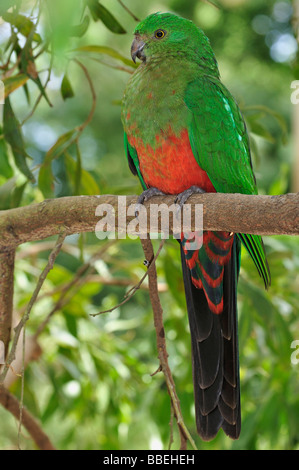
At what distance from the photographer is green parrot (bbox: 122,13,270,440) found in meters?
1.39

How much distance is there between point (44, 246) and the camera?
2322 mm

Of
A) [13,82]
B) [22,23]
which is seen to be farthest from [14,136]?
[22,23]

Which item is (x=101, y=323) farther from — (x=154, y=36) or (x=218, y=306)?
(x=154, y=36)

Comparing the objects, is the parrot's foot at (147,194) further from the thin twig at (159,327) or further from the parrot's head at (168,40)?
the parrot's head at (168,40)

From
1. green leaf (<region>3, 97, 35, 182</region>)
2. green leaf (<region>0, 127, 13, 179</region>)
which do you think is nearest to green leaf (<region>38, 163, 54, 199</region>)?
green leaf (<region>3, 97, 35, 182</region>)

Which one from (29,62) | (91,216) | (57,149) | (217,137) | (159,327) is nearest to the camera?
(91,216)

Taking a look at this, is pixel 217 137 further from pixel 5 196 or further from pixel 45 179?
pixel 5 196

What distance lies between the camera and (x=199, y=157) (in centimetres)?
145

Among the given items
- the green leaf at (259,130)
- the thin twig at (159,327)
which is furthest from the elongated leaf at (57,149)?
the green leaf at (259,130)

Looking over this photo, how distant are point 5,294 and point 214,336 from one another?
552 millimetres

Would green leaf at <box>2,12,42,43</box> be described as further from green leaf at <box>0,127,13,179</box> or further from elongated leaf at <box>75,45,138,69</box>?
green leaf at <box>0,127,13,179</box>

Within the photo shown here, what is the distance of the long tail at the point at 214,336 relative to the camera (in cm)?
134

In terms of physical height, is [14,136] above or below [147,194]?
above
